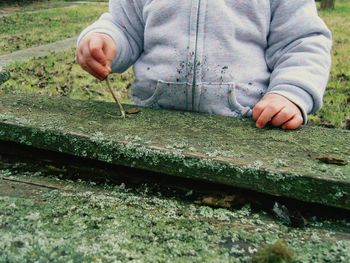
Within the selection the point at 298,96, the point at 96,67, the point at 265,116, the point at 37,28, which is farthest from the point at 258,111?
the point at 37,28

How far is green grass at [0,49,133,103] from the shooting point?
4.17m

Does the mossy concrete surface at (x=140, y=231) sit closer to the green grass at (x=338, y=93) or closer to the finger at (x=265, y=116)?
the finger at (x=265, y=116)

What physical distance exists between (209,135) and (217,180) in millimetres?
233

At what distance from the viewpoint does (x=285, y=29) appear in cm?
196

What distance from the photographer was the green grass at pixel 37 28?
712 cm

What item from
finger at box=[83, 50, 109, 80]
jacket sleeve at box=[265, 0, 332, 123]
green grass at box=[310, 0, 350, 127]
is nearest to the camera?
finger at box=[83, 50, 109, 80]

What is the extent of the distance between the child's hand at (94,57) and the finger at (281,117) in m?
0.59

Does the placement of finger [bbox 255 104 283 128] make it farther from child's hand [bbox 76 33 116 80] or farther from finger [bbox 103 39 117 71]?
finger [bbox 103 39 117 71]

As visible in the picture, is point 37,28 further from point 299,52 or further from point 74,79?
point 299,52

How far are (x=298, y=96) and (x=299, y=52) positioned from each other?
0.81 ft

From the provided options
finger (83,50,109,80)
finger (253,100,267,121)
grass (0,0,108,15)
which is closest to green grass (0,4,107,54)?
grass (0,0,108,15)

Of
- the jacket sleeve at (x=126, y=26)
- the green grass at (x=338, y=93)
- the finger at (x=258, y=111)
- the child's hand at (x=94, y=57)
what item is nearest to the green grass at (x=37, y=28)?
the green grass at (x=338, y=93)

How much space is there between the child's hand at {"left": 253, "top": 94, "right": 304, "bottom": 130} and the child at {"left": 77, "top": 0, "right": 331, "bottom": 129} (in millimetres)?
240

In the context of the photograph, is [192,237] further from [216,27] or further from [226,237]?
[216,27]
